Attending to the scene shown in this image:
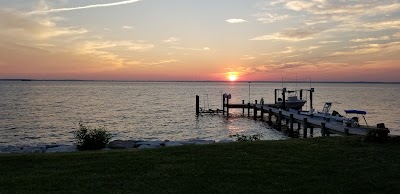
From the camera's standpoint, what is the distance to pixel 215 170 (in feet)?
40.1

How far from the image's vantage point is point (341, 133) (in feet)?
91.9

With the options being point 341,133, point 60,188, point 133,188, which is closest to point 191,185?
point 133,188

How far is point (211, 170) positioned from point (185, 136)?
26226 mm

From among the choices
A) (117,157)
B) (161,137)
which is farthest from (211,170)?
(161,137)

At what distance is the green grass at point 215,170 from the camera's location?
34.3ft

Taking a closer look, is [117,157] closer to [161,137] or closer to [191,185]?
[191,185]

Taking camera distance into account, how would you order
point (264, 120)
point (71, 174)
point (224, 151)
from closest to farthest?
point (71, 174) → point (224, 151) → point (264, 120)

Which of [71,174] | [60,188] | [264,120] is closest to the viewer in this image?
[60,188]

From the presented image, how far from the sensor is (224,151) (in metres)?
15.3

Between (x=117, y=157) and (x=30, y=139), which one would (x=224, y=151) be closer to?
(x=117, y=157)

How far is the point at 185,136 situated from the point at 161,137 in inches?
104

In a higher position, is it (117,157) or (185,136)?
(117,157)

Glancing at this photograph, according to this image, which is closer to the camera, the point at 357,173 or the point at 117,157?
the point at 357,173

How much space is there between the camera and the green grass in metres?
10.4
